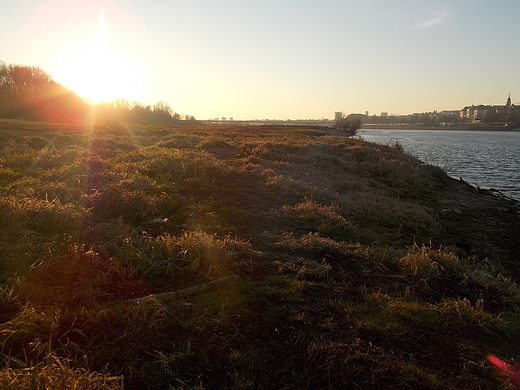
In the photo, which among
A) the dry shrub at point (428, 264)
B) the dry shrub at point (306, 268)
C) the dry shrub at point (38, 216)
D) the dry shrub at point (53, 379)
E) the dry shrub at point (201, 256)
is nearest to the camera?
the dry shrub at point (53, 379)

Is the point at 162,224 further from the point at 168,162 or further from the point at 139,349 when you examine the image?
the point at 168,162

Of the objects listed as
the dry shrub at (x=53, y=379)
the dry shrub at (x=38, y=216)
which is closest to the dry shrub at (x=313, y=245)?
the dry shrub at (x=38, y=216)

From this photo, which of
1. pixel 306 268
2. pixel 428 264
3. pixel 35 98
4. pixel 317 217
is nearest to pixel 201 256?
pixel 306 268

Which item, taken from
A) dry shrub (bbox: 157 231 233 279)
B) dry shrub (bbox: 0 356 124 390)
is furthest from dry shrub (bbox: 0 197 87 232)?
dry shrub (bbox: 0 356 124 390)

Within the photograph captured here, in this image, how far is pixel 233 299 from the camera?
4789 mm

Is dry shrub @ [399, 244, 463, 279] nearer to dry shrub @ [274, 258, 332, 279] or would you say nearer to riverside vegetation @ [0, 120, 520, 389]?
riverside vegetation @ [0, 120, 520, 389]

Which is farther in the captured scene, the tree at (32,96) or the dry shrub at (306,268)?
the tree at (32,96)

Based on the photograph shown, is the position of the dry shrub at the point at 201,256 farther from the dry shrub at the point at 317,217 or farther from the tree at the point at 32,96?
the tree at the point at 32,96

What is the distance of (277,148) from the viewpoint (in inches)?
996

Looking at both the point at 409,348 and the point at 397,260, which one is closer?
the point at 409,348

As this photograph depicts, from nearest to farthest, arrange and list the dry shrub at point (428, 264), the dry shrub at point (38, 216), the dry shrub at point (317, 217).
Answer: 1. the dry shrub at point (428, 264)
2. the dry shrub at point (38, 216)
3. the dry shrub at point (317, 217)

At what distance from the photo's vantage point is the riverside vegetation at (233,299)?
3.49m

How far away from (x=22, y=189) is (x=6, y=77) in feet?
216

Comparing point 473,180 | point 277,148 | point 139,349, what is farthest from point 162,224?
point 473,180
